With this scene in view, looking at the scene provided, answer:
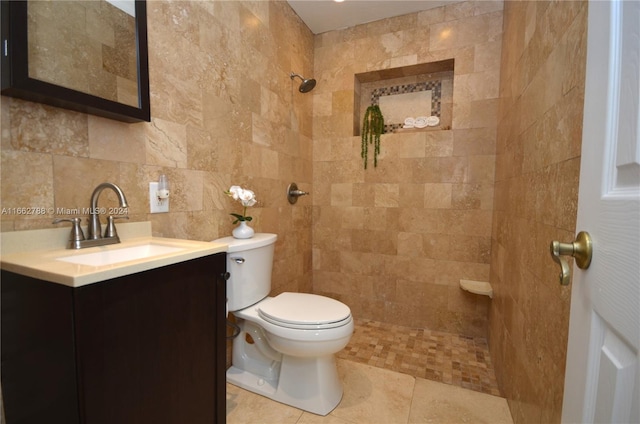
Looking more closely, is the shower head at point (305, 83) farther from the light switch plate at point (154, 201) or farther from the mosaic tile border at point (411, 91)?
the light switch plate at point (154, 201)

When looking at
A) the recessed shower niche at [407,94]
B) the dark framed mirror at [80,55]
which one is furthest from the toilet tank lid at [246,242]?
the recessed shower niche at [407,94]

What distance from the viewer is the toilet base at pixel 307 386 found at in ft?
4.76

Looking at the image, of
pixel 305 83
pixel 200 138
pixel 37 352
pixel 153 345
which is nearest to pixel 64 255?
pixel 37 352

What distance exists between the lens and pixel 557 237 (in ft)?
3.05

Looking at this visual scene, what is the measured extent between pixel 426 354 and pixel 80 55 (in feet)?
7.87

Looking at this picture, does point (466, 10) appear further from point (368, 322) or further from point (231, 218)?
point (368, 322)

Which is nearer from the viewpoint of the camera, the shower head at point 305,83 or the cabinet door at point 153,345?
the cabinet door at point 153,345

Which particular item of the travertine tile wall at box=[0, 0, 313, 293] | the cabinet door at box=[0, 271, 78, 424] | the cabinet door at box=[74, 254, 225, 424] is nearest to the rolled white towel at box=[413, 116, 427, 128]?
the travertine tile wall at box=[0, 0, 313, 293]

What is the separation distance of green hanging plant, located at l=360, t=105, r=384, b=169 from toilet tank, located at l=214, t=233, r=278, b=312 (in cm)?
126

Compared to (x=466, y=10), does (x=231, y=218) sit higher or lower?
lower

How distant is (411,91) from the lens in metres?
2.51

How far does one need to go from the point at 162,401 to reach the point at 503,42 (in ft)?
8.88

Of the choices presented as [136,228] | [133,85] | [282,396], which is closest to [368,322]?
[282,396]

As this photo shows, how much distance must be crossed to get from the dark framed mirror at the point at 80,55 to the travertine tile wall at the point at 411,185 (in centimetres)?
164
